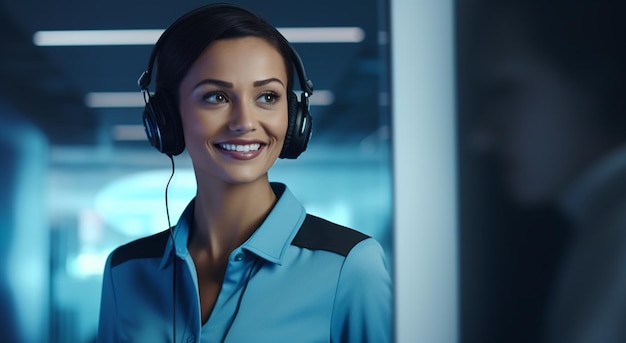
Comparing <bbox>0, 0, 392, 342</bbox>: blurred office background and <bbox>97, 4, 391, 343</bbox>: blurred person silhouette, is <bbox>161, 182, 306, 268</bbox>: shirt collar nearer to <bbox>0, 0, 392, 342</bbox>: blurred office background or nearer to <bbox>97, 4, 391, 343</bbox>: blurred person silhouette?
<bbox>97, 4, 391, 343</bbox>: blurred person silhouette

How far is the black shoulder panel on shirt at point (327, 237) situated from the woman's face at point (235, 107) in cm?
12

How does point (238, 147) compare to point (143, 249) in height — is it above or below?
above

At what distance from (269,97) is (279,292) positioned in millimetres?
270

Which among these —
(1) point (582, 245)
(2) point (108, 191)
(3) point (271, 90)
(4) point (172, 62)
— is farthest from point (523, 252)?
(2) point (108, 191)

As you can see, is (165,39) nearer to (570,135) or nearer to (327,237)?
(327,237)

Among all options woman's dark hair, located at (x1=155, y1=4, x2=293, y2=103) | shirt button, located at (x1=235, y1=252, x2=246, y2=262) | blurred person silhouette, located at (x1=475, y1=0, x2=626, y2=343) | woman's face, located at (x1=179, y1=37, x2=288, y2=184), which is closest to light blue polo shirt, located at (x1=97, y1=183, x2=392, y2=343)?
shirt button, located at (x1=235, y1=252, x2=246, y2=262)

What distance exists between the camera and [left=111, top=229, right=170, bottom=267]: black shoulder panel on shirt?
1042 mm

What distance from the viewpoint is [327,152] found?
17.9 feet

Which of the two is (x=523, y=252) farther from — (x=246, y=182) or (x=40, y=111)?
(x=40, y=111)

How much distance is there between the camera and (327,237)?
961 mm

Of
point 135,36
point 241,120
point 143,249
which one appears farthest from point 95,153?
point 241,120

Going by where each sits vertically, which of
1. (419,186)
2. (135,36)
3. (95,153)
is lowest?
(95,153)

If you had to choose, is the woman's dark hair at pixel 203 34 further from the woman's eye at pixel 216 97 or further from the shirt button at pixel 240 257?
the shirt button at pixel 240 257

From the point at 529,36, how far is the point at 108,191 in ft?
15.2
